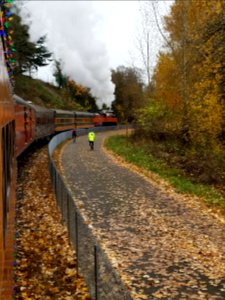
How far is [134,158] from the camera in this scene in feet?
83.4

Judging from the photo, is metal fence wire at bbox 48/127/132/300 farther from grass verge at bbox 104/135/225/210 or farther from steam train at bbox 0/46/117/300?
grass verge at bbox 104/135/225/210

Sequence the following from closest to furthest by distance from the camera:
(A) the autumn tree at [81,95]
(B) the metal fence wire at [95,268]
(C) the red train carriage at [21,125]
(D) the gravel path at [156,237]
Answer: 1. (B) the metal fence wire at [95,268]
2. (D) the gravel path at [156,237]
3. (C) the red train carriage at [21,125]
4. (A) the autumn tree at [81,95]

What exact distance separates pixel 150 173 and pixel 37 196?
21.3 feet

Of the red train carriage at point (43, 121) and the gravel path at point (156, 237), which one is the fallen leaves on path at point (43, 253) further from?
the red train carriage at point (43, 121)

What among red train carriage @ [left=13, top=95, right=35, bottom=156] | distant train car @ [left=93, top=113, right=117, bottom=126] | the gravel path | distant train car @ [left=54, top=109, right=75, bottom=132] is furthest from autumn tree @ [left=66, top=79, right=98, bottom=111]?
the gravel path

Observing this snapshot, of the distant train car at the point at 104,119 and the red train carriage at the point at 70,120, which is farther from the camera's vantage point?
the distant train car at the point at 104,119

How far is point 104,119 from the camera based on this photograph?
236ft

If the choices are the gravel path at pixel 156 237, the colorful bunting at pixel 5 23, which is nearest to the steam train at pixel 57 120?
the gravel path at pixel 156 237

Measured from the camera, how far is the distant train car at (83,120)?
55656mm

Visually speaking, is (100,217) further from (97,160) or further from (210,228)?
(97,160)

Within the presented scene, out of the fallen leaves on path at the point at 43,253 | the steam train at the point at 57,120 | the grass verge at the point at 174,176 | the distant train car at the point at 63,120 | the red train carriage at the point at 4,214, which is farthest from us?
the distant train car at the point at 63,120

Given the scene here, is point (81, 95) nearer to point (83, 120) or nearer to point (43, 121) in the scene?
point (83, 120)

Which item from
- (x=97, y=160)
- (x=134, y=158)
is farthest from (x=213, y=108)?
(x=97, y=160)

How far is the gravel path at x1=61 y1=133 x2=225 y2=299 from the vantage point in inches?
317
